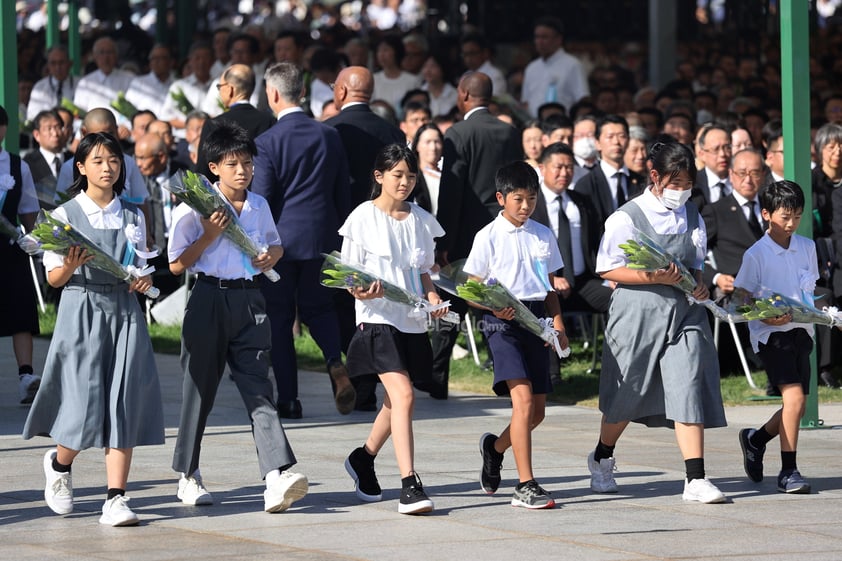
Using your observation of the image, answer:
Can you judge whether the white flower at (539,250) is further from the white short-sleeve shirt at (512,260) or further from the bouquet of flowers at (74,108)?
the bouquet of flowers at (74,108)

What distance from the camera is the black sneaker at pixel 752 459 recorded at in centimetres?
857

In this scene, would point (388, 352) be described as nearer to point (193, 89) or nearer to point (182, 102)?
point (182, 102)

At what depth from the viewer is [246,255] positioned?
309 inches

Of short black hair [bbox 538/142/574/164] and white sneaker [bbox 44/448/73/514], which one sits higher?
short black hair [bbox 538/142/574/164]

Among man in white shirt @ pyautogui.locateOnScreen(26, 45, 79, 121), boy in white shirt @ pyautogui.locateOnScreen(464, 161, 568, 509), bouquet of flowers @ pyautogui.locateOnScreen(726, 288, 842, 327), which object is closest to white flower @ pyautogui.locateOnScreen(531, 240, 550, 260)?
boy in white shirt @ pyautogui.locateOnScreen(464, 161, 568, 509)

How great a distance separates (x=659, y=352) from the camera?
8148 millimetres

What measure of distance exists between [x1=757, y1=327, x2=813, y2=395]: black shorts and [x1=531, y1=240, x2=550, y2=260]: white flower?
1293 mm

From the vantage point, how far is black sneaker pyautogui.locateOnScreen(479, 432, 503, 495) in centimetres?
818

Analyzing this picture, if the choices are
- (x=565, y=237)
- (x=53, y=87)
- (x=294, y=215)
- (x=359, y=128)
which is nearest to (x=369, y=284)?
(x=294, y=215)

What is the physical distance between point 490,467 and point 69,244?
2298 millimetres

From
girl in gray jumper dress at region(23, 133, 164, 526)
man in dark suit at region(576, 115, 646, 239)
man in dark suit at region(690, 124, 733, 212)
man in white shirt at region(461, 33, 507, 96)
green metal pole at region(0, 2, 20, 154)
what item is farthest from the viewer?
man in white shirt at region(461, 33, 507, 96)

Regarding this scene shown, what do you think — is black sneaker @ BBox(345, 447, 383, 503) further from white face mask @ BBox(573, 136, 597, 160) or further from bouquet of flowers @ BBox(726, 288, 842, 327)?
white face mask @ BBox(573, 136, 597, 160)

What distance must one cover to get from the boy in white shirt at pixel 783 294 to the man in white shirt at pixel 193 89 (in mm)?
9133

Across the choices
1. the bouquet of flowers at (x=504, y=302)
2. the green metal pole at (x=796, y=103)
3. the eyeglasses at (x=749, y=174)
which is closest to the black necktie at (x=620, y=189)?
the eyeglasses at (x=749, y=174)
